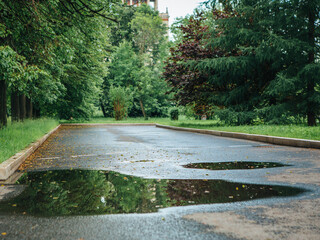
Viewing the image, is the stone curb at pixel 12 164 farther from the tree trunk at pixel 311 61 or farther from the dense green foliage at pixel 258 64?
the tree trunk at pixel 311 61

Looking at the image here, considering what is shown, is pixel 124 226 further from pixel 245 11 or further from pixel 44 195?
pixel 245 11

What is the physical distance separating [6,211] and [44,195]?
0.91 m

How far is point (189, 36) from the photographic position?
27.0 meters

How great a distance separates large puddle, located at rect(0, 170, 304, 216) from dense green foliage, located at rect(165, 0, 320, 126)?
46.6 ft

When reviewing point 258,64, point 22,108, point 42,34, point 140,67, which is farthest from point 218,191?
point 140,67

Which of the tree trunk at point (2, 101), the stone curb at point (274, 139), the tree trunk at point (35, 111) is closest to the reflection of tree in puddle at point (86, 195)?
the stone curb at point (274, 139)

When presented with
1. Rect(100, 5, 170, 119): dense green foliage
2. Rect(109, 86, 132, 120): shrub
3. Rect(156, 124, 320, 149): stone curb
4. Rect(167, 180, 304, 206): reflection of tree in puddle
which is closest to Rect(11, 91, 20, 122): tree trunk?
Rect(156, 124, 320, 149): stone curb

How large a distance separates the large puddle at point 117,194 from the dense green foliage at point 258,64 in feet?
46.6

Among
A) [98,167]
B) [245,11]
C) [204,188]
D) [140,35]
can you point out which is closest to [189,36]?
[245,11]

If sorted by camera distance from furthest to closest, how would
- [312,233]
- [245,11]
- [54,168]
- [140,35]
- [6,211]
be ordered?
[140,35], [245,11], [54,168], [6,211], [312,233]

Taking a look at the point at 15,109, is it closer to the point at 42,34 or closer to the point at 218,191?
the point at 42,34

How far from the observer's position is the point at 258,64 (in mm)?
22156

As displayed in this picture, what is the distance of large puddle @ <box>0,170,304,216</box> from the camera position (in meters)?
4.57

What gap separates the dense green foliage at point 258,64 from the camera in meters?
19.4
